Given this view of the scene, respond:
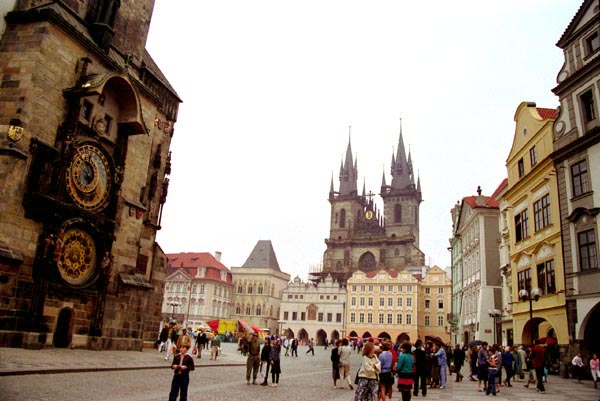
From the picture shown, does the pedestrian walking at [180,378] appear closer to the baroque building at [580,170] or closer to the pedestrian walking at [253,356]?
the pedestrian walking at [253,356]

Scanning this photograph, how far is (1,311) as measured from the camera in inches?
649

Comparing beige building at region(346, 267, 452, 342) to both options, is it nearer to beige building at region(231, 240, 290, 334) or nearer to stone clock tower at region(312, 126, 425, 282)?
stone clock tower at region(312, 126, 425, 282)

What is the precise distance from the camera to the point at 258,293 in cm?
10006

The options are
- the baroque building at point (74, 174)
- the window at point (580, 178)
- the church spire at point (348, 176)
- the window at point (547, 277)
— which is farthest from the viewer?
the church spire at point (348, 176)

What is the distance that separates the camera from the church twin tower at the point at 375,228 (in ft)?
349

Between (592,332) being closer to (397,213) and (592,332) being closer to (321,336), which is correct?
(321,336)

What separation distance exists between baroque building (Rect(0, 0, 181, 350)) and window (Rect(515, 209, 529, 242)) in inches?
842

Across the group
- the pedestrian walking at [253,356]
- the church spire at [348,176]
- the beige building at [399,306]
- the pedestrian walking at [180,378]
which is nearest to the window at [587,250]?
the pedestrian walking at [253,356]

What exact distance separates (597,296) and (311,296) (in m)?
76.2

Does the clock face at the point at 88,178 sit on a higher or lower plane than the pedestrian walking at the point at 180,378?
higher

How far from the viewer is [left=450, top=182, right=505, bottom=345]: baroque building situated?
3681 centimetres

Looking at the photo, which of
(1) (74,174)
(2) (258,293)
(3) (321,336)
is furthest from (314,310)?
(1) (74,174)

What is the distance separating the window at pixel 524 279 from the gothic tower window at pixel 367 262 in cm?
7937

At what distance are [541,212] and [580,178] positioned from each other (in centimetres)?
408
